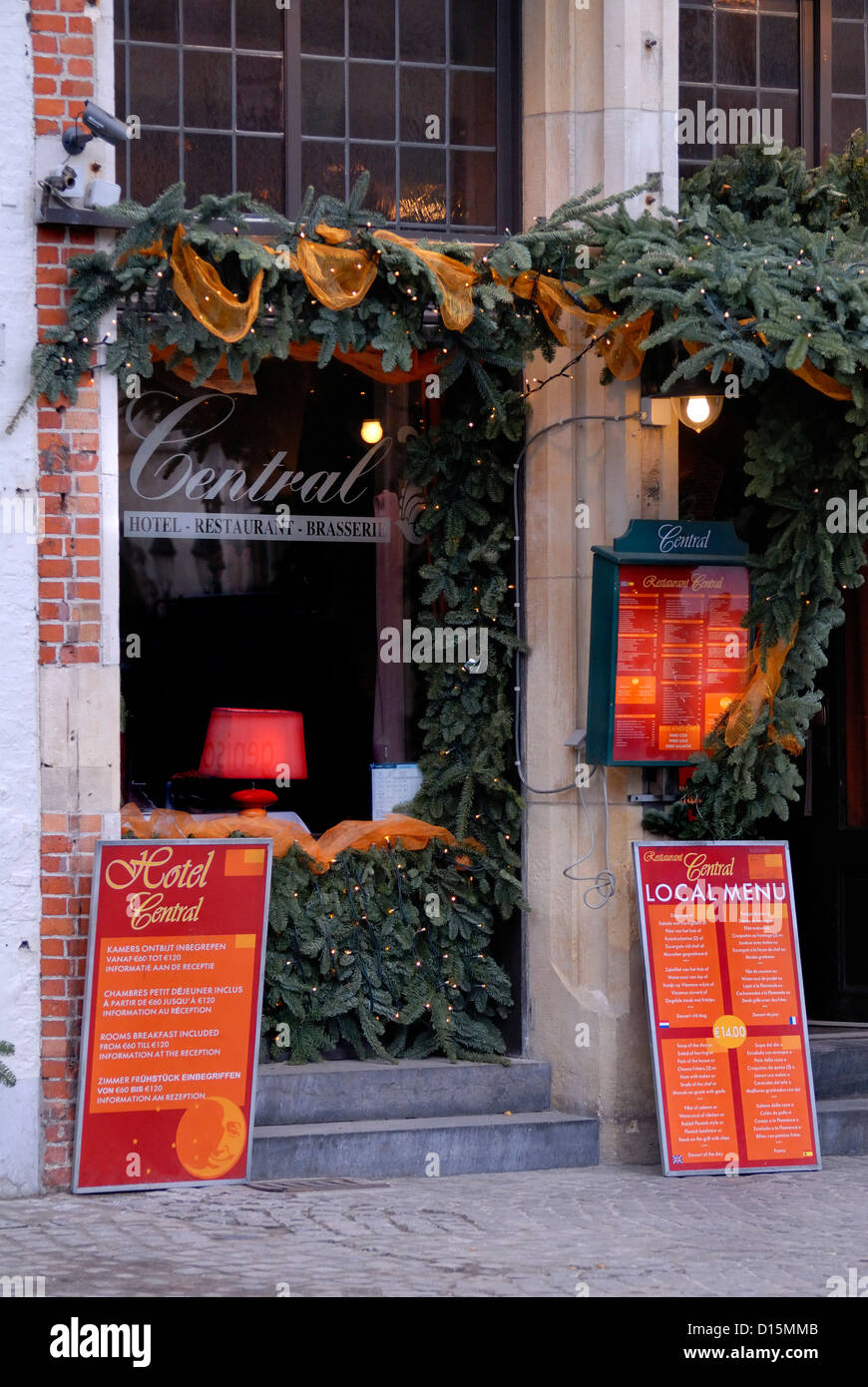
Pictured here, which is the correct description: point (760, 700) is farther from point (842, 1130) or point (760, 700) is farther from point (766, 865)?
point (842, 1130)

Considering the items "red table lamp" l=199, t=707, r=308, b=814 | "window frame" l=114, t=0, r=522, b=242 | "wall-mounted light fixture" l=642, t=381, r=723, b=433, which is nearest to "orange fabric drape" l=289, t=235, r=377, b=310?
"window frame" l=114, t=0, r=522, b=242

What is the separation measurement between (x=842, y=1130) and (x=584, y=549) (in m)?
3.05

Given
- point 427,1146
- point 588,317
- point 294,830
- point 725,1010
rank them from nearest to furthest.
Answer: point 588,317, point 427,1146, point 725,1010, point 294,830

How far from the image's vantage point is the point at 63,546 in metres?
6.88

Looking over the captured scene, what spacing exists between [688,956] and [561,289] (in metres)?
3.00

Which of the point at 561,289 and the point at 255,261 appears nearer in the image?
the point at 255,261

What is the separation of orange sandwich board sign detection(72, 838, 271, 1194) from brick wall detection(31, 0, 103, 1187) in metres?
0.16

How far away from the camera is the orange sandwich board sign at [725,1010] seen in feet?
24.2

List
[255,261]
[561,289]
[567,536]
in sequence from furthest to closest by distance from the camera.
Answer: [567,536] → [561,289] → [255,261]

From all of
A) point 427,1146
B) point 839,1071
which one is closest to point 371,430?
point 427,1146

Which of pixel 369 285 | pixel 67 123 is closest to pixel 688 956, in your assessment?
pixel 369 285

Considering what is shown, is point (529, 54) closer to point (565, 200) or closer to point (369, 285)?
point (565, 200)

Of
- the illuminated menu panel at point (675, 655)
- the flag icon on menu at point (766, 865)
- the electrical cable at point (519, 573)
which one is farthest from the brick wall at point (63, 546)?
the flag icon on menu at point (766, 865)

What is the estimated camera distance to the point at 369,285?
22.7 feet
